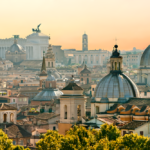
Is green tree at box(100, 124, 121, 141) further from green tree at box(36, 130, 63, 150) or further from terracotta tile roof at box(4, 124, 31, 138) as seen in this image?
terracotta tile roof at box(4, 124, 31, 138)

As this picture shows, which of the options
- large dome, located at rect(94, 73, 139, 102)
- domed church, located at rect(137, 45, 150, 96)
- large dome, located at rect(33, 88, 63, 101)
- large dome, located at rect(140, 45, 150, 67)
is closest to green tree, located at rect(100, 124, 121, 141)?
large dome, located at rect(94, 73, 139, 102)

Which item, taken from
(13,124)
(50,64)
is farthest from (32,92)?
(13,124)

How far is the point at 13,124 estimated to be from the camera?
85000mm

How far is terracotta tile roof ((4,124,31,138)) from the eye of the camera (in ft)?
264

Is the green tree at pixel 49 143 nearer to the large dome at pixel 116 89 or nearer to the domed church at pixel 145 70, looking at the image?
the large dome at pixel 116 89

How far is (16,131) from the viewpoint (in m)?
82.2

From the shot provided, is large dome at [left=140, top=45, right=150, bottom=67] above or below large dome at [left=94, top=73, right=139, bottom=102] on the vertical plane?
above

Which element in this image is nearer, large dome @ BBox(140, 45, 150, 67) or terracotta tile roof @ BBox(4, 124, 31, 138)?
terracotta tile roof @ BBox(4, 124, 31, 138)

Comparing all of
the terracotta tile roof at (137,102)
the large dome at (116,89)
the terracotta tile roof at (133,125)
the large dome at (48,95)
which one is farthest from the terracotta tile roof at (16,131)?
the large dome at (48,95)

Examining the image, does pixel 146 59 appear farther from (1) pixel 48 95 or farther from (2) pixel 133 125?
(2) pixel 133 125

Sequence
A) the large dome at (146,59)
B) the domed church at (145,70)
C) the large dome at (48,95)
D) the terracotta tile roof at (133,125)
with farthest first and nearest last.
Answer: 1. the large dome at (48,95)
2. the large dome at (146,59)
3. the domed church at (145,70)
4. the terracotta tile roof at (133,125)

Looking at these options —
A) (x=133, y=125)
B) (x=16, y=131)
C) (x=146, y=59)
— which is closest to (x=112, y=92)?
(x=16, y=131)

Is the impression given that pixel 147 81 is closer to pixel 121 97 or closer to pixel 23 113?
pixel 23 113

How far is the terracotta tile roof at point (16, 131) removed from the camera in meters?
80.6
